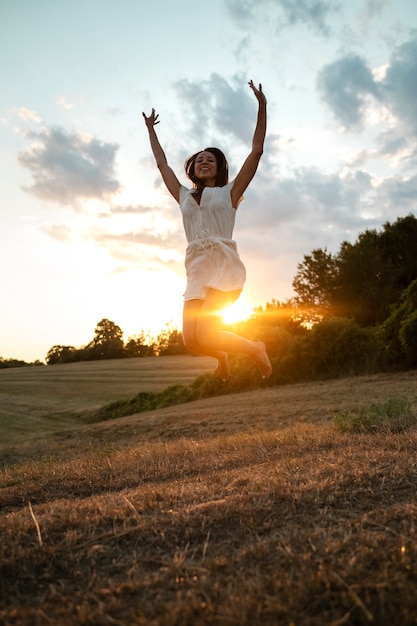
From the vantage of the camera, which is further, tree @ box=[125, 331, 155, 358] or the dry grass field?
tree @ box=[125, 331, 155, 358]

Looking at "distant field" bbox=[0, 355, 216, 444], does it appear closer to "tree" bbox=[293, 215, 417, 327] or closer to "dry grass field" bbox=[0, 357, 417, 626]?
"tree" bbox=[293, 215, 417, 327]

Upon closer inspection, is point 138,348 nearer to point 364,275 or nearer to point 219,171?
point 364,275

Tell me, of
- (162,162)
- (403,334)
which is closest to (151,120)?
(162,162)

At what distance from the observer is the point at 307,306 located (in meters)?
32.0

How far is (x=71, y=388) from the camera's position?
3234 cm

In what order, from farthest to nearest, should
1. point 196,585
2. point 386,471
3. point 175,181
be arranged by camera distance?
point 175,181
point 386,471
point 196,585

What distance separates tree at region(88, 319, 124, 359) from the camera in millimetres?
56938

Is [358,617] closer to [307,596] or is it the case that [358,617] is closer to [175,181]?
[307,596]

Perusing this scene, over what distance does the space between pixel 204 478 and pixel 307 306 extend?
28.8 metres

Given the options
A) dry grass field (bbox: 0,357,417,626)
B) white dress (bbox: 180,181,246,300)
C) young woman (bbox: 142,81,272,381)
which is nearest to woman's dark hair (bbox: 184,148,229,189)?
young woman (bbox: 142,81,272,381)

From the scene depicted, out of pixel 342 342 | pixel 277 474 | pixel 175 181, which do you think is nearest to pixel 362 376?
pixel 342 342

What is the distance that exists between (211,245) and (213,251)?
0.06 meters

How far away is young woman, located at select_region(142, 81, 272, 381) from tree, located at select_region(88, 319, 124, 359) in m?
52.9

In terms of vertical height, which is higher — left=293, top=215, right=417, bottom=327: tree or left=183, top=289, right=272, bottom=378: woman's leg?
left=293, top=215, right=417, bottom=327: tree
